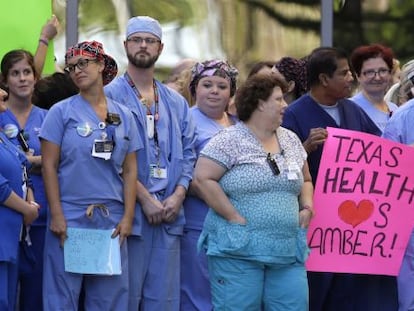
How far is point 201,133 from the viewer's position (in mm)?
8055

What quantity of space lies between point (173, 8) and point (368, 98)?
2.02 metres

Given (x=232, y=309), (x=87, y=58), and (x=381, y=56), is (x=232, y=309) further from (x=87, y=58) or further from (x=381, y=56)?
(x=381, y=56)

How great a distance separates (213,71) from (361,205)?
4.41 ft

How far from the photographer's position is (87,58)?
7324 mm

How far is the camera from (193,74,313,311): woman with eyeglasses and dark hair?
6.91m

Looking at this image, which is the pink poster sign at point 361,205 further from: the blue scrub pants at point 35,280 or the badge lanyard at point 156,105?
the blue scrub pants at point 35,280

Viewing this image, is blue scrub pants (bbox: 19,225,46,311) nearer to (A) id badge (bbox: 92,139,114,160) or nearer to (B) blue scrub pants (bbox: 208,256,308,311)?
(A) id badge (bbox: 92,139,114,160)

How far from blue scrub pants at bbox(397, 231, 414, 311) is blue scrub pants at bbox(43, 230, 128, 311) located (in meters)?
1.82

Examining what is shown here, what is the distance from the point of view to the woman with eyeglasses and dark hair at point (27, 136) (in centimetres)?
755

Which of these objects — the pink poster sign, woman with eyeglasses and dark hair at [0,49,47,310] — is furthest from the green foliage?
the pink poster sign

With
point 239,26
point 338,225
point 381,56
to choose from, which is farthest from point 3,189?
point 239,26

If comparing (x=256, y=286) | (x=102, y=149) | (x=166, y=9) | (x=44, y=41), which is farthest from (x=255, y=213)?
(x=166, y=9)

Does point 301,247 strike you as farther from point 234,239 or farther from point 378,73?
point 378,73

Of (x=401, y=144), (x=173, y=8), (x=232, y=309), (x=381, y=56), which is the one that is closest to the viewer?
(x=232, y=309)
